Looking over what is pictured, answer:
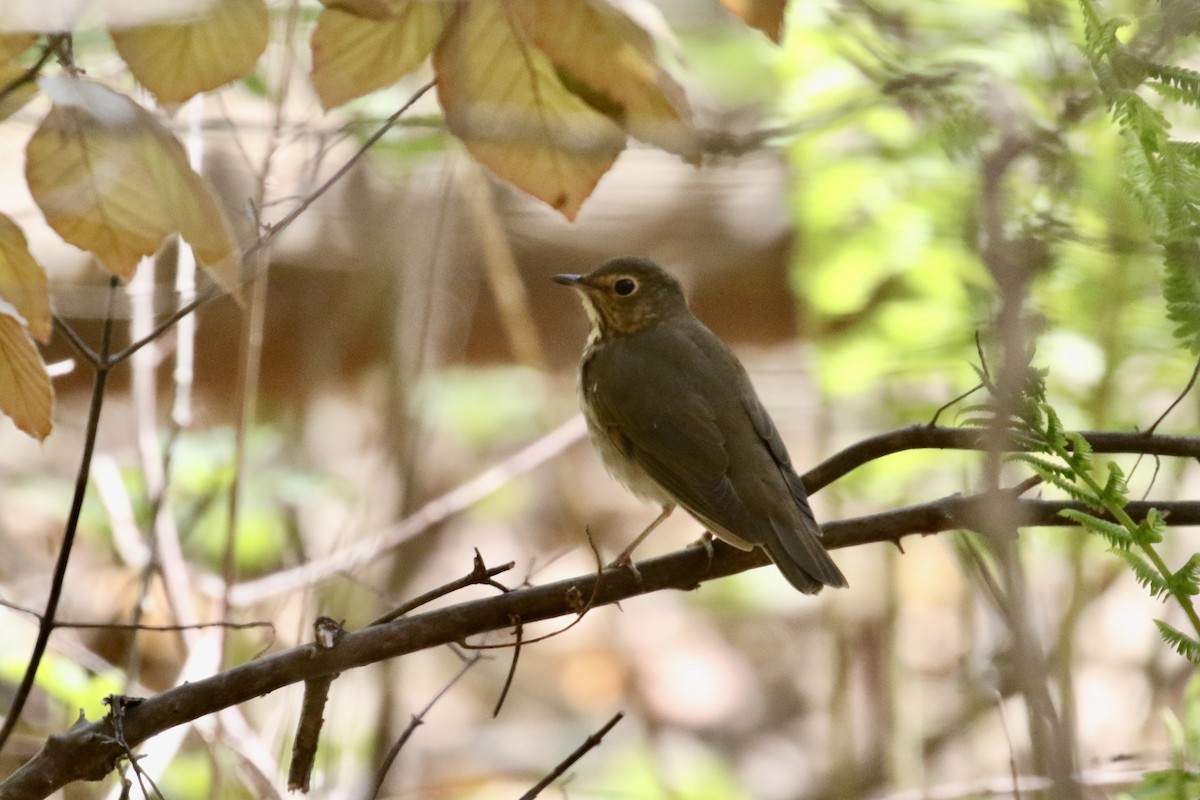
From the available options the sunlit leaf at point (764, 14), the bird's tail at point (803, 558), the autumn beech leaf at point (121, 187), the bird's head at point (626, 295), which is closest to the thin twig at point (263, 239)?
the autumn beech leaf at point (121, 187)

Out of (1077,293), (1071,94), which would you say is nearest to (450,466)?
(1077,293)

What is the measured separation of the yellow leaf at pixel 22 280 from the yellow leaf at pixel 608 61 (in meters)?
0.69

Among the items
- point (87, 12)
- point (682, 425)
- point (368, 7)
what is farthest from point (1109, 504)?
point (682, 425)

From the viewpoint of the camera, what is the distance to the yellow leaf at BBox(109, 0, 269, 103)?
1334mm

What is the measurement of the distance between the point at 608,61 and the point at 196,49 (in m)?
0.49

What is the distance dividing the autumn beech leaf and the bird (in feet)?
5.09

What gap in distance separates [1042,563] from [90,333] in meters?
4.44

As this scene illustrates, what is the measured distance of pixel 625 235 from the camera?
5949 mm

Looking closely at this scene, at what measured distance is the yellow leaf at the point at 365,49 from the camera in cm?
152

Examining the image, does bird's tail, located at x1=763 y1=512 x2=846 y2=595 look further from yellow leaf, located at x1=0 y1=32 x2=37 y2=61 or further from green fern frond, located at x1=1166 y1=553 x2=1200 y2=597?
yellow leaf, located at x1=0 y1=32 x2=37 y2=61

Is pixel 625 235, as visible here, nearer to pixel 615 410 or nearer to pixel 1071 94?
pixel 615 410

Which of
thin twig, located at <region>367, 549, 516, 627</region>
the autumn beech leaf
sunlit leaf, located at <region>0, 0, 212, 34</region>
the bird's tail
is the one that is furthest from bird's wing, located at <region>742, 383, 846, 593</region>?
sunlit leaf, located at <region>0, 0, 212, 34</region>

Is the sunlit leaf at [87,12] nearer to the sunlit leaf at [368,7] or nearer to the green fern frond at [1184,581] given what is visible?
the sunlit leaf at [368,7]

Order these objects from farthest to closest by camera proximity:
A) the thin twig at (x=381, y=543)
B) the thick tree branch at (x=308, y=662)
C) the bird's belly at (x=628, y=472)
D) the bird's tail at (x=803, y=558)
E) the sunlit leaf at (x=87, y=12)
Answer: the thin twig at (x=381, y=543), the bird's belly at (x=628, y=472), the bird's tail at (x=803, y=558), the thick tree branch at (x=308, y=662), the sunlit leaf at (x=87, y=12)
